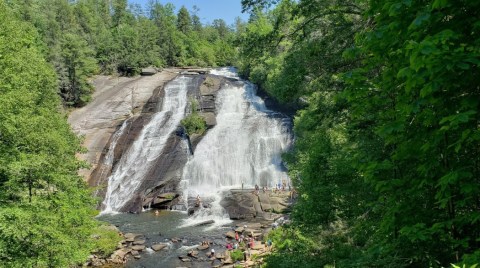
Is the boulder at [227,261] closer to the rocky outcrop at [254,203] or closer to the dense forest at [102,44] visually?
the rocky outcrop at [254,203]

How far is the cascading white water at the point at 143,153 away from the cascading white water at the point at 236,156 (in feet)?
15.1

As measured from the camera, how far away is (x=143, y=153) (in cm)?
3991

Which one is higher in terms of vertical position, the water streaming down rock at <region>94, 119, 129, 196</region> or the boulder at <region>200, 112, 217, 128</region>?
the boulder at <region>200, 112, 217, 128</region>

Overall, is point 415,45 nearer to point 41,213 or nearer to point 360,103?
point 360,103

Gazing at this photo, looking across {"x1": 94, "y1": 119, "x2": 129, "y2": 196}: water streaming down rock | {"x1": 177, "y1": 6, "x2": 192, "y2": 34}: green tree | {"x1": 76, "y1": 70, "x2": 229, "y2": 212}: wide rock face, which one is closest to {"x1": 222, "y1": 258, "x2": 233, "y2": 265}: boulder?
{"x1": 76, "y1": 70, "x2": 229, "y2": 212}: wide rock face

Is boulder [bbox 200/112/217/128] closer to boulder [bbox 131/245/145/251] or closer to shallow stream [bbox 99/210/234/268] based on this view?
shallow stream [bbox 99/210/234/268]

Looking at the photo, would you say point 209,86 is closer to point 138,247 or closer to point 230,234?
point 230,234

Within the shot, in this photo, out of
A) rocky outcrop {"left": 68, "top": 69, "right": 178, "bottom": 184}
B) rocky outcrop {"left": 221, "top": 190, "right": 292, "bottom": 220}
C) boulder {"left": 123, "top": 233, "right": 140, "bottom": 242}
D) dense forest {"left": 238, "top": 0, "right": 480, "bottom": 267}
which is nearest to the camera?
dense forest {"left": 238, "top": 0, "right": 480, "bottom": 267}

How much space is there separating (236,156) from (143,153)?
1009cm

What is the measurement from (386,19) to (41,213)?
12.3 metres

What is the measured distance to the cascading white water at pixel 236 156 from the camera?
36.7 metres

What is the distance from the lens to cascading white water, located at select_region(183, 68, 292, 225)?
36688 mm

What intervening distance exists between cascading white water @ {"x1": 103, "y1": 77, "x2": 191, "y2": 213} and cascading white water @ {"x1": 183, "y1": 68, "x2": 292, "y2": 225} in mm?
4589

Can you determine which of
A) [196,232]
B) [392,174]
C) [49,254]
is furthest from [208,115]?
[392,174]
